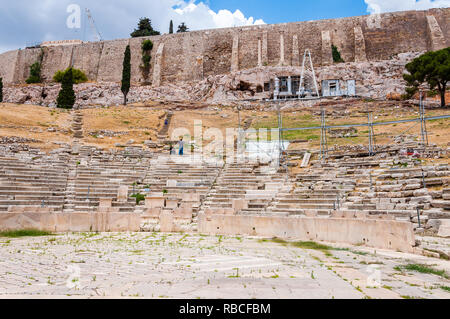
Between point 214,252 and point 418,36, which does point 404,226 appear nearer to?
point 214,252

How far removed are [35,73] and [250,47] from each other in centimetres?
3269

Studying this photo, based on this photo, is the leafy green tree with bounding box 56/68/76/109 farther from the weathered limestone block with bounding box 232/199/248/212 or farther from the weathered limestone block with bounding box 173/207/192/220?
the weathered limestone block with bounding box 232/199/248/212

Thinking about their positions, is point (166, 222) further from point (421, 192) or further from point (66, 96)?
point (66, 96)

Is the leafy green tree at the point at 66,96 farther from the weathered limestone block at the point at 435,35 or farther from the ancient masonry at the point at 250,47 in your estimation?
the weathered limestone block at the point at 435,35

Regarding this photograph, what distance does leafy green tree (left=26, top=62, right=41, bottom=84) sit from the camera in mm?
51656

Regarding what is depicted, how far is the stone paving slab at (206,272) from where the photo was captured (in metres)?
3.28

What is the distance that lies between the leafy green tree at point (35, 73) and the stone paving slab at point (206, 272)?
51526 millimetres

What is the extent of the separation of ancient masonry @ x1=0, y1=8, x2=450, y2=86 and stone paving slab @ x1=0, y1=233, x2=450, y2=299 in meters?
37.6

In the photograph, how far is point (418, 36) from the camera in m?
40.6

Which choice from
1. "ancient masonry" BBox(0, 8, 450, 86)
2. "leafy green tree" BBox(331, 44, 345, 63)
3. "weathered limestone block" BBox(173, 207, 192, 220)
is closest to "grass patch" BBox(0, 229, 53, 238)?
"weathered limestone block" BBox(173, 207, 192, 220)

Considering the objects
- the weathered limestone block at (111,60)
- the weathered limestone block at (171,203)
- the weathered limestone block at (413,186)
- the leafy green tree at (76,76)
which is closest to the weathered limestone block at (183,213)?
the weathered limestone block at (171,203)

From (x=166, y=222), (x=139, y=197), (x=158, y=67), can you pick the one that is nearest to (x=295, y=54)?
(x=158, y=67)
